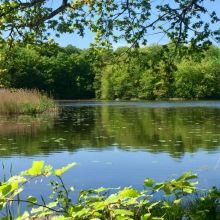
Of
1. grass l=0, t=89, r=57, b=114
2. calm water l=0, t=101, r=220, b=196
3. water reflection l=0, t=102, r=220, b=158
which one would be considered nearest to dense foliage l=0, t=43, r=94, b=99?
grass l=0, t=89, r=57, b=114

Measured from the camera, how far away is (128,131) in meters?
21.9

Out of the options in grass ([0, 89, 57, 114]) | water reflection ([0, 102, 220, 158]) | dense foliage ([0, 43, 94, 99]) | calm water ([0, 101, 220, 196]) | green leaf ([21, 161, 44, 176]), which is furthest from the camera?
dense foliage ([0, 43, 94, 99])

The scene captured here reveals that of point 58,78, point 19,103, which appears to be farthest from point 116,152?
point 58,78

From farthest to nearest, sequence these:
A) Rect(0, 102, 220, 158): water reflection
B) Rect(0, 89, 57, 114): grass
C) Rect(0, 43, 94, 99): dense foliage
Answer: Rect(0, 43, 94, 99): dense foliage → Rect(0, 89, 57, 114): grass → Rect(0, 102, 220, 158): water reflection

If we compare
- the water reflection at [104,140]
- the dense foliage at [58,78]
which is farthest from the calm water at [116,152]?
the dense foliage at [58,78]

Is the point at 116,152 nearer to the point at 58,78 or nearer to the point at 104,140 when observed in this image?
the point at 104,140

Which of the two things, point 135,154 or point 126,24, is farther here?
point 135,154

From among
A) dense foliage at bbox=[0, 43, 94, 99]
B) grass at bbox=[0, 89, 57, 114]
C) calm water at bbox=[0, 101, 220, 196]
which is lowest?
calm water at bbox=[0, 101, 220, 196]

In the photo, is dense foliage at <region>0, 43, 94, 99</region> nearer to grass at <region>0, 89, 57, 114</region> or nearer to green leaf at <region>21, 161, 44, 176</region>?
grass at <region>0, 89, 57, 114</region>

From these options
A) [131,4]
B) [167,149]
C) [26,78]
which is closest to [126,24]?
[131,4]

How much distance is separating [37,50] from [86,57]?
131 cm

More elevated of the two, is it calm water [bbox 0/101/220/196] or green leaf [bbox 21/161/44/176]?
green leaf [bbox 21/161/44/176]

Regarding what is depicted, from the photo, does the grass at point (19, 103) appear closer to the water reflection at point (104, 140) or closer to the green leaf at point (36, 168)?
the water reflection at point (104, 140)

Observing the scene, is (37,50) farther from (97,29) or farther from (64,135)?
(64,135)
